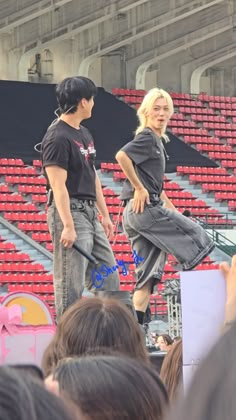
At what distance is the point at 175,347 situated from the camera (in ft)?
11.3

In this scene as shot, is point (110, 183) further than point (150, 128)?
Yes

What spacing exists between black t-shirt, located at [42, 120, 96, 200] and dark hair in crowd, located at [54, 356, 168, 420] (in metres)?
3.98

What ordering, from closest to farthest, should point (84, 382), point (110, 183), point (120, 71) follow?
1. point (84, 382)
2. point (110, 183)
3. point (120, 71)

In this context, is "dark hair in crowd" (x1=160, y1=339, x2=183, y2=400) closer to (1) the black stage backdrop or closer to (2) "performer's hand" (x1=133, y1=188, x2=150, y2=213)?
(2) "performer's hand" (x1=133, y1=188, x2=150, y2=213)

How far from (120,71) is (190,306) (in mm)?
25673

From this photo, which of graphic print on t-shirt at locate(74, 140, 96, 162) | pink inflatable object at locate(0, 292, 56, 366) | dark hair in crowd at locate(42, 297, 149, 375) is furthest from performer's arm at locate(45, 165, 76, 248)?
dark hair in crowd at locate(42, 297, 149, 375)

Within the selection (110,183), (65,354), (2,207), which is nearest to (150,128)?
(65,354)

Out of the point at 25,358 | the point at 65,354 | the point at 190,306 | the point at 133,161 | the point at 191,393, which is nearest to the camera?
the point at 191,393

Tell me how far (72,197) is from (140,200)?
0.57m

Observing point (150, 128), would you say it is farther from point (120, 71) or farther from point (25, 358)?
point (120, 71)

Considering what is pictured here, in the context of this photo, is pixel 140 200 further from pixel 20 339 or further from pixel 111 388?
pixel 111 388

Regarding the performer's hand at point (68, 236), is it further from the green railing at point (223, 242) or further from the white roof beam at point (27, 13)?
the white roof beam at point (27, 13)

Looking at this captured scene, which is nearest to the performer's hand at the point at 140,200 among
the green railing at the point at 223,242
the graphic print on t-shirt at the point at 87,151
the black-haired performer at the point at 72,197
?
the black-haired performer at the point at 72,197

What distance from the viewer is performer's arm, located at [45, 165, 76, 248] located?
562 cm
